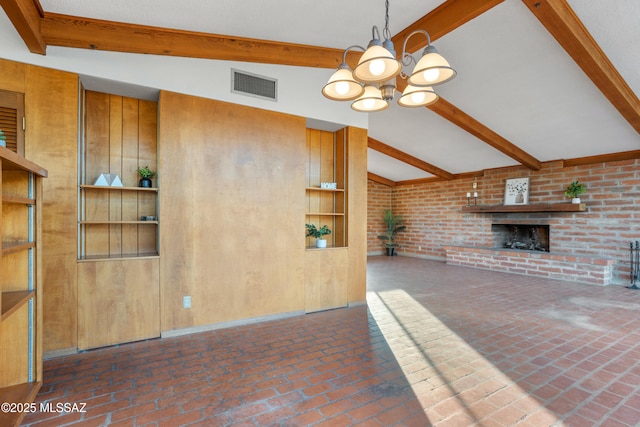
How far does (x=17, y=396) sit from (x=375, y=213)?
29.1 ft

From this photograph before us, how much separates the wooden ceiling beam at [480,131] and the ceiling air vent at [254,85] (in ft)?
8.65

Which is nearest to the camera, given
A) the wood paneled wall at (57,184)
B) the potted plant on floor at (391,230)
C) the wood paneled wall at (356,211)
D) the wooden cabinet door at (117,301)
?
the wood paneled wall at (57,184)

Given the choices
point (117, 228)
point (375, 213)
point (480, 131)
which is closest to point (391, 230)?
point (375, 213)

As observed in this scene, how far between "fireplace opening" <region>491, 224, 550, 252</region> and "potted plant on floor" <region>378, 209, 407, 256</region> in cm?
275

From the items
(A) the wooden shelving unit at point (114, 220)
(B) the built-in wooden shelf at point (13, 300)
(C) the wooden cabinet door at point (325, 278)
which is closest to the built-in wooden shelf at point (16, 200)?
(B) the built-in wooden shelf at point (13, 300)

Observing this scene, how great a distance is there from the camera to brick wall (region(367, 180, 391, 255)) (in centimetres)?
972

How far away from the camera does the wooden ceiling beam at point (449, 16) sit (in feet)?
8.54

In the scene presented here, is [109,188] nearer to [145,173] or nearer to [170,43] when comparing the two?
[145,173]

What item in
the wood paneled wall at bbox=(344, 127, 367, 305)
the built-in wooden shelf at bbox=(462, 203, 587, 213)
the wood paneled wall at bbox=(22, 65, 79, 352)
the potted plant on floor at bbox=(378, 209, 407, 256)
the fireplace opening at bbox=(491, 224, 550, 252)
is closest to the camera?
the wood paneled wall at bbox=(22, 65, 79, 352)

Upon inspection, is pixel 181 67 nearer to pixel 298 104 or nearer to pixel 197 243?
pixel 298 104

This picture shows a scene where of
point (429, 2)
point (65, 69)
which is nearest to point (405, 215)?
point (429, 2)

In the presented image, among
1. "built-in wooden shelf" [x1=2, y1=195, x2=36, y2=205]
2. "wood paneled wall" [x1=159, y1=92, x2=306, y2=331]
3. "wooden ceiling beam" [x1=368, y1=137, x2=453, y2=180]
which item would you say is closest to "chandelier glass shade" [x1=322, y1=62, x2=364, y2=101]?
"wood paneled wall" [x1=159, y1=92, x2=306, y2=331]

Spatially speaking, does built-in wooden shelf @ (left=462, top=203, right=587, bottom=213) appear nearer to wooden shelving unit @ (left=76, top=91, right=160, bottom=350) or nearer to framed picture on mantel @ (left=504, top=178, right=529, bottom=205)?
framed picture on mantel @ (left=504, top=178, right=529, bottom=205)

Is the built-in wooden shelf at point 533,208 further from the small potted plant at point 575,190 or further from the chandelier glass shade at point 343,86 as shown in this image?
the chandelier glass shade at point 343,86
